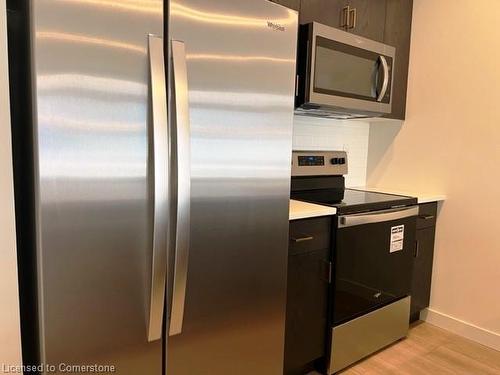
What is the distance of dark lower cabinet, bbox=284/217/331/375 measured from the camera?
175cm

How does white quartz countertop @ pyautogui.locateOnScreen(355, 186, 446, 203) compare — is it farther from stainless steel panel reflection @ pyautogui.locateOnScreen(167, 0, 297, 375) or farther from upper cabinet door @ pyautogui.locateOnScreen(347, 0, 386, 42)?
stainless steel panel reflection @ pyautogui.locateOnScreen(167, 0, 297, 375)

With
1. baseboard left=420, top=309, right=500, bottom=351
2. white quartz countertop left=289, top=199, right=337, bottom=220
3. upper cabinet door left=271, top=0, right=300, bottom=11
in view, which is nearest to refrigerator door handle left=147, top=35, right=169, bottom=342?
white quartz countertop left=289, top=199, right=337, bottom=220

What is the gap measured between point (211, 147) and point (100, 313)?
596 mm

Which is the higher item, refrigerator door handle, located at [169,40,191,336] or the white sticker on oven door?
refrigerator door handle, located at [169,40,191,336]

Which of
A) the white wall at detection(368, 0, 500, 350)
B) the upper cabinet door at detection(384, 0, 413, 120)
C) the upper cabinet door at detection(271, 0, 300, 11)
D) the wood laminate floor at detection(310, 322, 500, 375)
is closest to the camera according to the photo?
the upper cabinet door at detection(271, 0, 300, 11)

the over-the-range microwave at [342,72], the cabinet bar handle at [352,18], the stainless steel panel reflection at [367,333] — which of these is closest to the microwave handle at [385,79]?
the over-the-range microwave at [342,72]

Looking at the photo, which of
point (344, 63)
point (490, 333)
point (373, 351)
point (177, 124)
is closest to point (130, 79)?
point (177, 124)

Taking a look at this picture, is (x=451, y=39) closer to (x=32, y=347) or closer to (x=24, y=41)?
(x=24, y=41)

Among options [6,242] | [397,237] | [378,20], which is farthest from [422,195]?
[6,242]

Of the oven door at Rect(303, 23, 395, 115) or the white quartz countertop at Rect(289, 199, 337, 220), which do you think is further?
the oven door at Rect(303, 23, 395, 115)

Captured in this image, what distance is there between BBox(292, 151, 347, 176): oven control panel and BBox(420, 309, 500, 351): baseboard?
120cm

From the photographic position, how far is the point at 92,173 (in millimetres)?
1038

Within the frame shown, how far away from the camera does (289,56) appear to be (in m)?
1.45

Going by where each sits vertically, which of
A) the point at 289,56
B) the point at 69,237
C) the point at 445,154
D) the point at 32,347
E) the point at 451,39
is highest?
the point at 451,39
